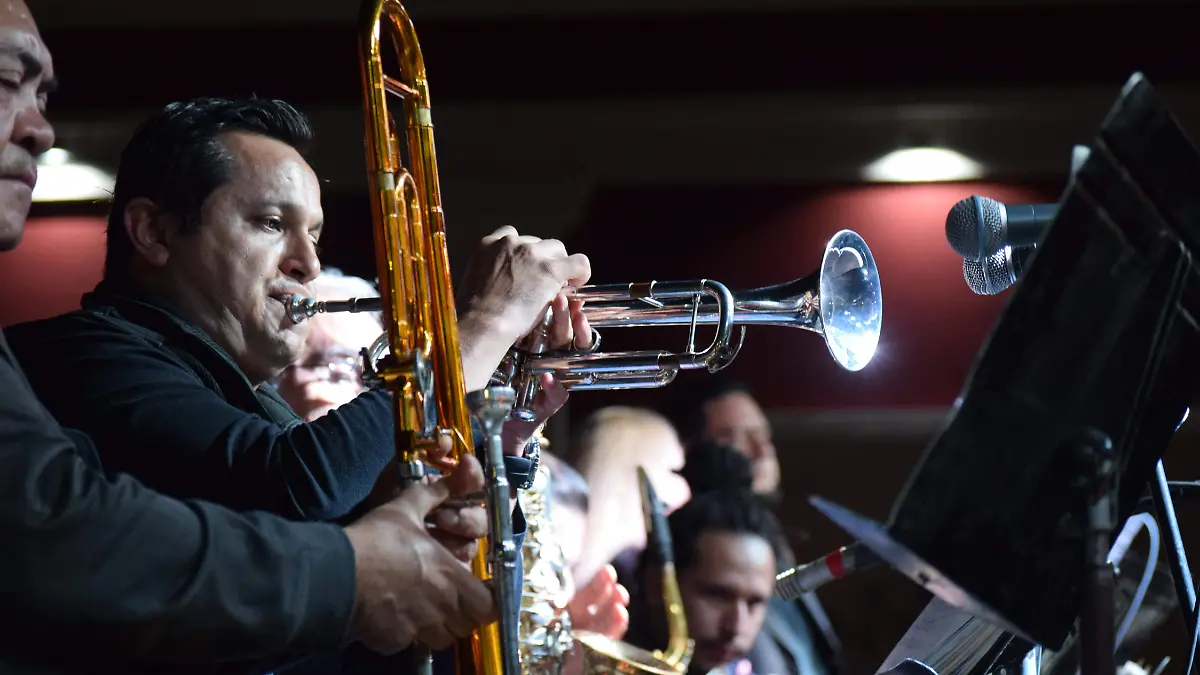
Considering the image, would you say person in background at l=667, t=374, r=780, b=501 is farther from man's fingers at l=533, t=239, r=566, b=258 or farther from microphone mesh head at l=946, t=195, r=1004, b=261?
microphone mesh head at l=946, t=195, r=1004, b=261

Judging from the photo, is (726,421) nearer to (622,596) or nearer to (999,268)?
(622,596)

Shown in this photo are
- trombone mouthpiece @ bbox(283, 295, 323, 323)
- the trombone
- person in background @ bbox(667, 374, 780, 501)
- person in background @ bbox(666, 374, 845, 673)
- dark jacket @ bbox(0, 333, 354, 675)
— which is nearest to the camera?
dark jacket @ bbox(0, 333, 354, 675)

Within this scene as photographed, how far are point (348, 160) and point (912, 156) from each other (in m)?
2.50

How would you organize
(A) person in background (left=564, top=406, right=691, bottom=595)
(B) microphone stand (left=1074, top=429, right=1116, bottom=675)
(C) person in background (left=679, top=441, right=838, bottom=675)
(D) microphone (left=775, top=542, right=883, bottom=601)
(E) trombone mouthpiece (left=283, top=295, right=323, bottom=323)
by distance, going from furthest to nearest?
(A) person in background (left=564, top=406, right=691, bottom=595) < (C) person in background (left=679, top=441, right=838, bottom=675) < (E) trombone mouthpiece (left=283, top=295, right=323, bottom=323) < (D) microphone (left=775, top=542, right=883, bottom=601) < (B) microphone stand (left=1074, top=429, right=1116, bottom=675)

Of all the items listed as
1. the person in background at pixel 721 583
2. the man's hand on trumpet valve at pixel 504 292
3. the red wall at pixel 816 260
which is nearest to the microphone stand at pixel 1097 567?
the man's hand on trumpet valve at pixel 504 292

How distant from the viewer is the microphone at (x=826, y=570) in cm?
176

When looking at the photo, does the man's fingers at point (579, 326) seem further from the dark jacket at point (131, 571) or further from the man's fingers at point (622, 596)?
the man's fingers at point (622, 596)

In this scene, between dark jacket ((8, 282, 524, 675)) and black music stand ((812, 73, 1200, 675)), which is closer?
black music stand ((812, 73, 1200, 675))

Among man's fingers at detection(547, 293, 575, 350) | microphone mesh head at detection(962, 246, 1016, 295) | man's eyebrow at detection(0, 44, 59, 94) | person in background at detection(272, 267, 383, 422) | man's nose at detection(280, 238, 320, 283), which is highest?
man's eyebrow at detection(0, 44, 59, 94)

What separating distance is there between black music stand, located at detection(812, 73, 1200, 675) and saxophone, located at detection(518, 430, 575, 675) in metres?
1.67

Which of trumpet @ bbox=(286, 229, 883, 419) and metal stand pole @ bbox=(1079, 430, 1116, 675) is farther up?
trumpet @ bbox=(286, 229, 883, 419)

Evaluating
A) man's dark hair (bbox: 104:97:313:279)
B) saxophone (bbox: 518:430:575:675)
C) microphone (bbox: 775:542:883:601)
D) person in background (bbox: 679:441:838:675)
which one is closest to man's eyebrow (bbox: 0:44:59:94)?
man's dark hair (bbox: 104:97:313:279)

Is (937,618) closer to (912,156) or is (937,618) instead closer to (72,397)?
(72,397)

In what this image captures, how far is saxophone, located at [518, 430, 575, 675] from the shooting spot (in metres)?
3.13
